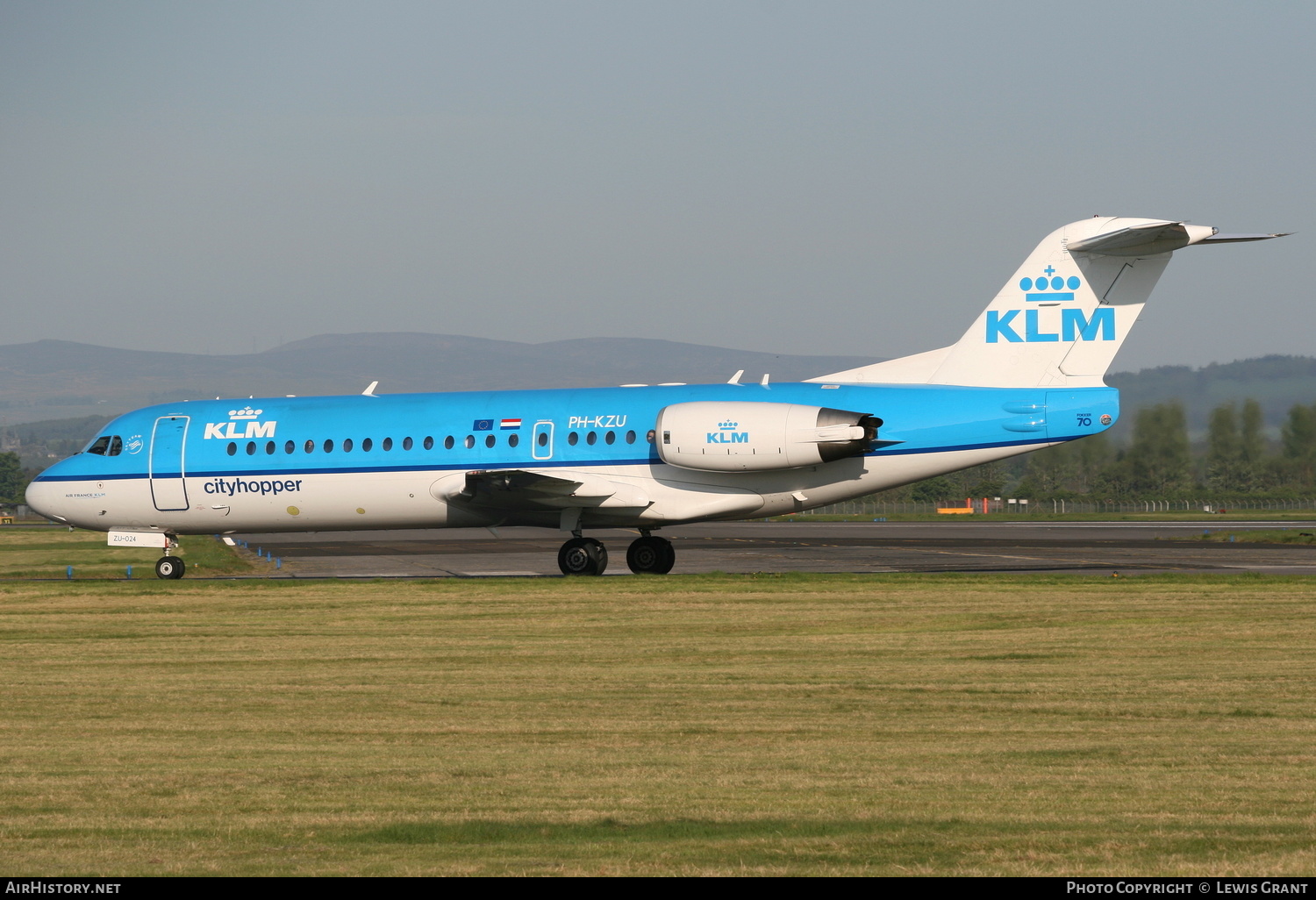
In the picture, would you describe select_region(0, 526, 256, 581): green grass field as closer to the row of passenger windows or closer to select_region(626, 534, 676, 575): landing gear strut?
the row of passenger windows

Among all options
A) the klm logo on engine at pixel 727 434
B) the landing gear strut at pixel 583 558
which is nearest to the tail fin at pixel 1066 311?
the klm logo on engine at pixel 727 434

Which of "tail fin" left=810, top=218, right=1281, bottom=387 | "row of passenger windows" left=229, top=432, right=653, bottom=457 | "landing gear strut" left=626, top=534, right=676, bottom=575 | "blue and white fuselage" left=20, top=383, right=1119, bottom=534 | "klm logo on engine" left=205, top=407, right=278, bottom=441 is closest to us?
"tail fin" left=810, top=218, right=1281, bottom=387

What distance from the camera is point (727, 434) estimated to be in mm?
23969

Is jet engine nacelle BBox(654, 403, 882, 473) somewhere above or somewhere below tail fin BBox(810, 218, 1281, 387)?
below

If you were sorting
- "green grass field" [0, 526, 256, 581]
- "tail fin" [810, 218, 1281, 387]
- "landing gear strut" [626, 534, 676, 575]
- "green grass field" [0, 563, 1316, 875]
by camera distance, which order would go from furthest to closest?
"green grass field" [0, 526, 256, 581] → "landing gear strut" [626, 534, 676, 575] → "tail fin" [810, 218, 1281, 387] → "green grass field" [0, 563, 1316, 875]

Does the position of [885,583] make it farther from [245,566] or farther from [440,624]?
[245,566]

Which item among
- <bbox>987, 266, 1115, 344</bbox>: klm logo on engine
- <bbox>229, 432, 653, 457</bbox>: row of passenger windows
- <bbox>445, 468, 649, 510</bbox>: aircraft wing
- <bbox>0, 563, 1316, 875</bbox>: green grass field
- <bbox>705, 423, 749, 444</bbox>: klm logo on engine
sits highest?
<bbox>987, 266, 1115, 344</bbox>: klm logo on engine

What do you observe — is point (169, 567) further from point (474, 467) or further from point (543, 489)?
point (543, 489)

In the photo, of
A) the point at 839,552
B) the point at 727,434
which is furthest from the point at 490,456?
the point at 839,552

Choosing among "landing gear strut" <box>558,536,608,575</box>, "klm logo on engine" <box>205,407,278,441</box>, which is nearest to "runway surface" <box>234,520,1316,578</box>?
"landing gear strut" <box>558,536,608,575</box>

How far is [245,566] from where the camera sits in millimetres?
36562

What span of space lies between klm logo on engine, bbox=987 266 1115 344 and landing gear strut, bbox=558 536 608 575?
8.42 meters

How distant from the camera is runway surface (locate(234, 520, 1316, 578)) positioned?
98.4 feet

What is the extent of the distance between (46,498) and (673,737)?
2263cm
